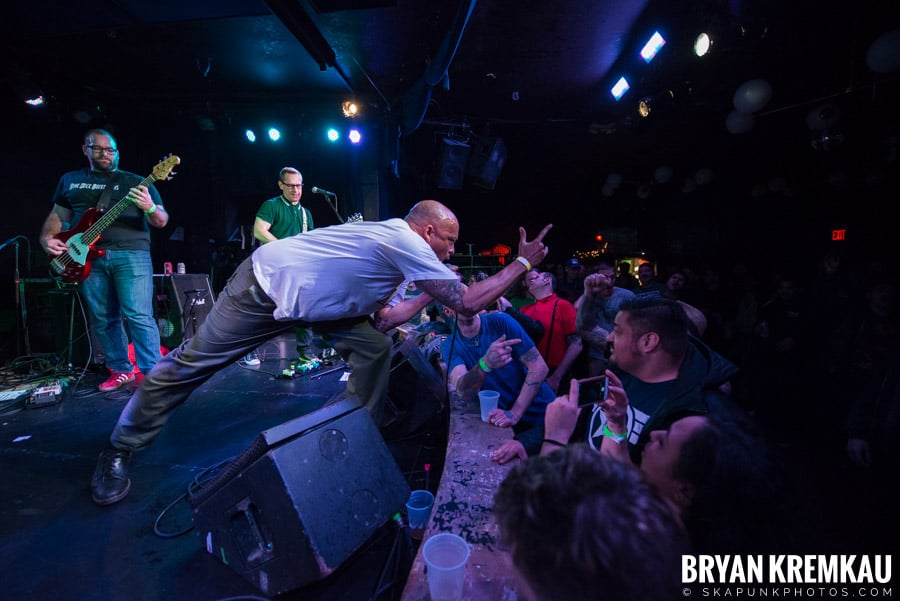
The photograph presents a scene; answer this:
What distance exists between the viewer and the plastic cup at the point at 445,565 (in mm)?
842

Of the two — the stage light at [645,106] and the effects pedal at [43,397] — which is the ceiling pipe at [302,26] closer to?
the effects pedal at [43,397]

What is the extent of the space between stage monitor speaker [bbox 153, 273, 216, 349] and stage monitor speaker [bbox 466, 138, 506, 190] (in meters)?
5.19

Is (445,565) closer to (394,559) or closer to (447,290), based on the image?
(394,559)

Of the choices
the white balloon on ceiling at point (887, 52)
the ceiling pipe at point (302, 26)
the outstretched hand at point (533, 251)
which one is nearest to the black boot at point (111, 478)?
the outstretched hand at point (533, 251)

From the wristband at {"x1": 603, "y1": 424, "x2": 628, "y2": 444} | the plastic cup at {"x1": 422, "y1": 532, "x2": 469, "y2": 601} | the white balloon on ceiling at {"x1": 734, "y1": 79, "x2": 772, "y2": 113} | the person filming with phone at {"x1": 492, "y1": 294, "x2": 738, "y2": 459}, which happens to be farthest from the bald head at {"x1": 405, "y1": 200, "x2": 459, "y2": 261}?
the white balloon on ceiling at {"x1": 734, "y1": 79, "x2": 772, "y2": 113}

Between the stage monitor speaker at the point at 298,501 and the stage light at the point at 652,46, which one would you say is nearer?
the stage monitor speaker at the point at 298,501

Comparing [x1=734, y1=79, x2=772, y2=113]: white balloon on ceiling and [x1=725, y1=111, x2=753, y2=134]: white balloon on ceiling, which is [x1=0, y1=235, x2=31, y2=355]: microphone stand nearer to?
[x1=734, y1=79, x2=772, y2=113]: white balloon on ceiling

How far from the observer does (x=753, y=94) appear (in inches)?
193

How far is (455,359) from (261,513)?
5.00ft

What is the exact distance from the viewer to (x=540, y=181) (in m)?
10.5

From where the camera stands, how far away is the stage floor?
4.50 feet

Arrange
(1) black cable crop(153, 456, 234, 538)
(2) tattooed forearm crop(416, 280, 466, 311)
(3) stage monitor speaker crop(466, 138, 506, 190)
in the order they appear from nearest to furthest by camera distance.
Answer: (1) black cable crop(153, 456, 234, 538)
(2) tattooed forearm crop(416, 280, 466, 311)
(3) stage monitor speaker crop(466, 138, 506, 190)

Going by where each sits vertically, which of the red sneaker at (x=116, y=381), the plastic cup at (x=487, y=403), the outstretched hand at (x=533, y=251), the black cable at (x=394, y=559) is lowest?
the black cable at (x=394, y=559)

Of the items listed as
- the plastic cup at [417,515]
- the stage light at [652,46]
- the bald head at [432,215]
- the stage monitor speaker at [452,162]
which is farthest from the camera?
the stage monitor speaker at [452,162]
